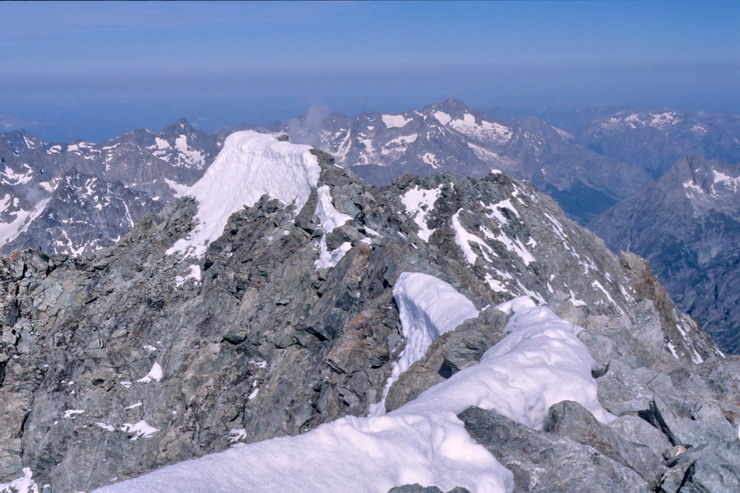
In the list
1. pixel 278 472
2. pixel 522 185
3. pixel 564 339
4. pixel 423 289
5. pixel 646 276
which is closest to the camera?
pixel 278 472

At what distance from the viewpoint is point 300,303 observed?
2908cm

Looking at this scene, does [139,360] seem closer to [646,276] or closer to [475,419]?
[475,419]

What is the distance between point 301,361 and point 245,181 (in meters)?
20.9

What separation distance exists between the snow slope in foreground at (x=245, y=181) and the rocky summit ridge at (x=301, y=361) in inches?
11.3

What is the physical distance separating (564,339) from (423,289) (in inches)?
279

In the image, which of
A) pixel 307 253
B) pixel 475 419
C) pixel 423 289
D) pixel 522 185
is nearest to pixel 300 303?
pixel 307 253

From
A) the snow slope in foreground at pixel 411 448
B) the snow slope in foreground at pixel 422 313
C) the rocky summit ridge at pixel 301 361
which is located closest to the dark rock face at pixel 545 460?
the rocky summit ridge at pixel 301 361

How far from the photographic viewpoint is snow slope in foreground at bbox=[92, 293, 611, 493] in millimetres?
9578

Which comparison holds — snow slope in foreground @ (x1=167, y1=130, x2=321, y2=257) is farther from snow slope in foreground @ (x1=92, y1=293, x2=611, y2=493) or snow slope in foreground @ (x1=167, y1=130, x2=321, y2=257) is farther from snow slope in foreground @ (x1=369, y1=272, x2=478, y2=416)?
snow slope in foreground @ (x1=92, y1=293, x2=611, y2=493)

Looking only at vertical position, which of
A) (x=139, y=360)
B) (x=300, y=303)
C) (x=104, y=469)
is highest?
(x=300, y=303)

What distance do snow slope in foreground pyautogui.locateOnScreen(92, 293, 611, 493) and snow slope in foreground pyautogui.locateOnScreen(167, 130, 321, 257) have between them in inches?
982

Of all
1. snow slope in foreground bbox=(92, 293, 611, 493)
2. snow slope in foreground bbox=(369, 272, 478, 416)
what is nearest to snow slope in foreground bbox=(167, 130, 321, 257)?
snow slope in foreground bbox=(369, 272, 478, 416)

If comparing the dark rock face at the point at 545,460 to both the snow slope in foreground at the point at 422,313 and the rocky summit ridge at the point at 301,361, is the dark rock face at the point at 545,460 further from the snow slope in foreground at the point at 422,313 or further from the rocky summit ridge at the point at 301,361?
the snow slope in foreground at the point at 422,313

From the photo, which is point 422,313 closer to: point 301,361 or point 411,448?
point 301,361
